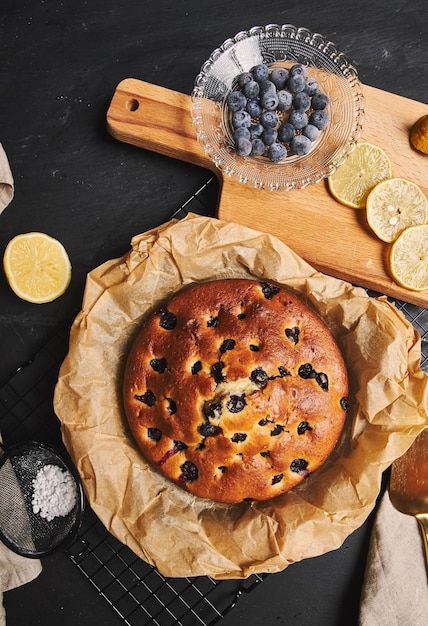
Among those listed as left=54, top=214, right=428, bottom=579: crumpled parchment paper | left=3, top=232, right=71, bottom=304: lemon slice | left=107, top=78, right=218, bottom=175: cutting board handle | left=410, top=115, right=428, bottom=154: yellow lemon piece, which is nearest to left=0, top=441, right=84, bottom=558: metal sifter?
left=54, top=214, right=428, bottom=579: crumpled parchment paper

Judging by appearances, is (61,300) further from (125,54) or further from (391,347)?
(391,347)

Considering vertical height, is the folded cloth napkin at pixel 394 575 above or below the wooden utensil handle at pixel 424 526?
below

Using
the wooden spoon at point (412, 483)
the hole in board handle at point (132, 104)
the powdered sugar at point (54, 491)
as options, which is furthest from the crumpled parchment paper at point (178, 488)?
the hole in board handle at point (132, 104)

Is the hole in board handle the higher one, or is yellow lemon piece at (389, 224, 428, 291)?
the hole in board handle

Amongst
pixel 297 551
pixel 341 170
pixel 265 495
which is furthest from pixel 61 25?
pixel 297 551

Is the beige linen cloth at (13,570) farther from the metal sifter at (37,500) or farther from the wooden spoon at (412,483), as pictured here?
the wooden spoon at (412,483)

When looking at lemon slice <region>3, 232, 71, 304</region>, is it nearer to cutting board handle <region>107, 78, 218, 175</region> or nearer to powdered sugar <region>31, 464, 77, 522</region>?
cutting board handle <region>107, 78, 218, 175</region>

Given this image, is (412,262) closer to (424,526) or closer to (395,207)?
(395,207)
